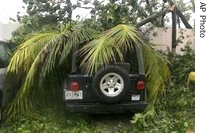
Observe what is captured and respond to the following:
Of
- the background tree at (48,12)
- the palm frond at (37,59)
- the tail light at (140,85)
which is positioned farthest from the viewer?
the background tree at (48,12)

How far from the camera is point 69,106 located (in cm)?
662

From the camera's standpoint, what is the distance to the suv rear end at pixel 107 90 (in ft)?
21.1

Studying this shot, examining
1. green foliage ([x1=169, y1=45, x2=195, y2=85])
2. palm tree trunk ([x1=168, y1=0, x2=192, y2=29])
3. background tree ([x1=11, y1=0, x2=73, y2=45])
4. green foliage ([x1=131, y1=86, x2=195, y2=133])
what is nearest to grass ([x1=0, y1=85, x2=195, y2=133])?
green foliage ([x1=131, y1=86, x2=195, y2=133])

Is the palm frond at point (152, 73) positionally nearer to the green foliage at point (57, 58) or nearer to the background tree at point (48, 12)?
the green foliage at point (57, 58)

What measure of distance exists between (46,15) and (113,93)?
432 cm

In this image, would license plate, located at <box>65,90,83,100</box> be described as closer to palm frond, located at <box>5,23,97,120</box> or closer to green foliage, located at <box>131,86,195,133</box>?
palm frond, located at <box>5,23,97,120</box>

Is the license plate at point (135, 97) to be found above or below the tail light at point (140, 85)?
below

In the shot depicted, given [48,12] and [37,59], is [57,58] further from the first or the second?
[48,12]

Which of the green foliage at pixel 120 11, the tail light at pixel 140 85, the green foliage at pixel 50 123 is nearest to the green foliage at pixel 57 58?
the green foliage at pixel 50 123

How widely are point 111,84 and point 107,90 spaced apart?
0.41 ft

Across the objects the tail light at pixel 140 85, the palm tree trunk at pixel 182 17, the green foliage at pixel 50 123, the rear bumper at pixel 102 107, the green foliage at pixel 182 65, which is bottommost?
the green foliage at pixel 50 123

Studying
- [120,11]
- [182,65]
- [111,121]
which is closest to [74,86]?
[111,121]

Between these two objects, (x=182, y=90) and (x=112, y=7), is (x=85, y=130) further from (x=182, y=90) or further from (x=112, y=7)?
(x=112, y=7)

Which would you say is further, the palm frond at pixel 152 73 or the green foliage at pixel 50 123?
the palm frond at pixel 152 73
